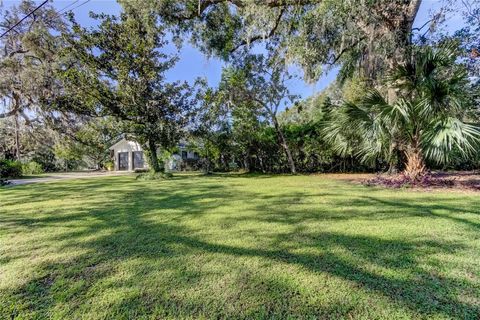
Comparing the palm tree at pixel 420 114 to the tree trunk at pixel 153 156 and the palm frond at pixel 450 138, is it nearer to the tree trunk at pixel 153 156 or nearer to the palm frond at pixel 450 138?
the palm frond at pixel 450 138

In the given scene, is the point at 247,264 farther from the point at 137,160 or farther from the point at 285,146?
the point at 137,160

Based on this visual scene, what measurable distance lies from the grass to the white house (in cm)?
1628

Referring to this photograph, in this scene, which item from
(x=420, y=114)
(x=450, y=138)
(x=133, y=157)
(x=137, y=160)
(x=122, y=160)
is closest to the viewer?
(x=450, y=138)

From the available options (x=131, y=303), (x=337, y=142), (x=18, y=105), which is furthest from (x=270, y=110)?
(x=18, y=105)

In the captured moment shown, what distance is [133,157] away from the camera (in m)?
23.2

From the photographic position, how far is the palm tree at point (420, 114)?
5.73 m

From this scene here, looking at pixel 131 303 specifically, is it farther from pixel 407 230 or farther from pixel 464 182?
pixel 464 182

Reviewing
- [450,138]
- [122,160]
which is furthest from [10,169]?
[450,138]

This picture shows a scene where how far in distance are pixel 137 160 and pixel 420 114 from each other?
2180cm

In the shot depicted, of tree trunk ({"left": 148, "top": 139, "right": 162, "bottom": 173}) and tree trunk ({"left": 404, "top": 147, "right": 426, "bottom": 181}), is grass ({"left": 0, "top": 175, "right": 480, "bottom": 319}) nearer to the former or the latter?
tree trunk ({"left": 404, "top": 147, "right": 426, "bottom": 181})

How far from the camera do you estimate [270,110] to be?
14086 mm

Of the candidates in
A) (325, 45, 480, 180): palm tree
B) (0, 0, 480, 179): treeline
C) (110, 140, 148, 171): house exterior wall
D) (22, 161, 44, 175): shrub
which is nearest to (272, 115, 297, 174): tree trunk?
(0, 0, 480, 179): treeline

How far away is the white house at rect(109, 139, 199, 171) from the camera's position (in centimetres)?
2066

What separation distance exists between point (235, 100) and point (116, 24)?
6.28m
